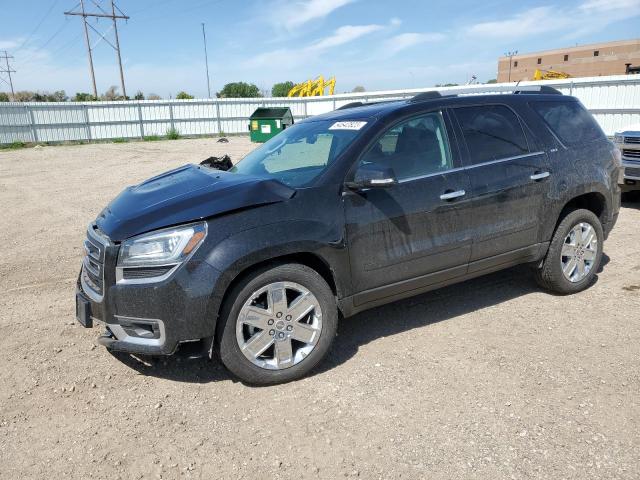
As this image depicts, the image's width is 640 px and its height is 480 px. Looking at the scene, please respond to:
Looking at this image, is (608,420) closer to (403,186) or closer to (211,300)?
(403,186)

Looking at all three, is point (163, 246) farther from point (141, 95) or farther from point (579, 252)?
point (141, 95)

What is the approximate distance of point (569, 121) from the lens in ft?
15.7

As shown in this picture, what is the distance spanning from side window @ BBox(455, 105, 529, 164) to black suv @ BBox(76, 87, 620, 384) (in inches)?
0.5

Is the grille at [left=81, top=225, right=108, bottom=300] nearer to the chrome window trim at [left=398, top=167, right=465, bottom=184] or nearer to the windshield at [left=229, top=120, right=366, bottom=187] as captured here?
the windshield at [left=229, top=120, right=366, bottom=187]

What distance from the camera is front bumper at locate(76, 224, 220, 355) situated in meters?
3.08

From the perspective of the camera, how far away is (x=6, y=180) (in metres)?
14.0

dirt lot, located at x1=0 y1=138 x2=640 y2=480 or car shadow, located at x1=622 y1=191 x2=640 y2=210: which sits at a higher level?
dirt lot, located at x1=0 y1=138 x2=640 y2=480

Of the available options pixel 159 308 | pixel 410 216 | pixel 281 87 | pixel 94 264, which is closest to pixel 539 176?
pixel 410 216

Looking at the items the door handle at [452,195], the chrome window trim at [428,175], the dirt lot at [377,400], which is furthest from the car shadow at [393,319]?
the chrome window trim at [428,175]

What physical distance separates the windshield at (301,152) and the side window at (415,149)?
23 cm

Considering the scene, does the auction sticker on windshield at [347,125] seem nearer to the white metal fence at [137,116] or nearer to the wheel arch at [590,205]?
the wheel arch at [590,205]

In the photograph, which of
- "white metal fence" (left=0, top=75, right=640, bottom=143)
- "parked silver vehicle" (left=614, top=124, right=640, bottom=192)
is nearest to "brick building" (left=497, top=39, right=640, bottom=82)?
"white metal fence" (left=0, top=75, right=640, bottom=143)

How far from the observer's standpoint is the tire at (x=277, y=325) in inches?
127

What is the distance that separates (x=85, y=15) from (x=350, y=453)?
177 feet
